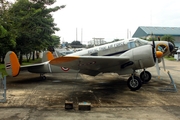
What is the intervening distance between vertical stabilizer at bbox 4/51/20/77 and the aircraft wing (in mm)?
3549

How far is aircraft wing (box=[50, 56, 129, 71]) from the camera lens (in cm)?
764

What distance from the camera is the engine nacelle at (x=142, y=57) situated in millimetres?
9180

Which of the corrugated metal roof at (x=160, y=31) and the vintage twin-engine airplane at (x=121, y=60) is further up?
the corrugated metal roof at (x=160, y=31)

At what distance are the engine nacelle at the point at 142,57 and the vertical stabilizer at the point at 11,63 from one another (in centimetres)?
601

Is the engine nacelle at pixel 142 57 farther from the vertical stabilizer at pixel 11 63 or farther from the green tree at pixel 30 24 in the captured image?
the green tree at pixel 30 24

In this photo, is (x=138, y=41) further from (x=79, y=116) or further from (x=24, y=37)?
(x=24, y=37)

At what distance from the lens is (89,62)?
28.7 feet

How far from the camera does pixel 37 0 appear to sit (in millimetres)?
21219

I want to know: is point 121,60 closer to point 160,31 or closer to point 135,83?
point 135,83

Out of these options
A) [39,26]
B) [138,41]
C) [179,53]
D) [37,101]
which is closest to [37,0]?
[39,26]

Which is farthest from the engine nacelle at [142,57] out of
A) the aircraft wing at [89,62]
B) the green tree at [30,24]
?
the green tree at [30,24]

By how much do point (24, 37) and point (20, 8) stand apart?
3.17 m

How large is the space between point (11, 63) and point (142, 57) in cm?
684

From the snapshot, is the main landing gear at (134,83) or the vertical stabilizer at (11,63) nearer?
the main landing gear at (134,83)
